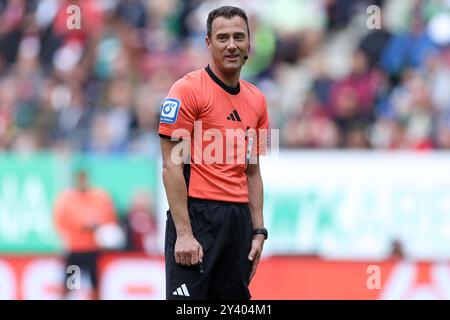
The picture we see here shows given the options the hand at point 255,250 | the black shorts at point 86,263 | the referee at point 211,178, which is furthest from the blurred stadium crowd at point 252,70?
the referee at point 211,178

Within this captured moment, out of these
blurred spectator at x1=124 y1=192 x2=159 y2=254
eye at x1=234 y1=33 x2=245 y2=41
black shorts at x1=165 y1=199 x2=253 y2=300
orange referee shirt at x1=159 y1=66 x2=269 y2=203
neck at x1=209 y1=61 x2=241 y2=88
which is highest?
eye at x1=234 y1=33 x2=245 y2=41

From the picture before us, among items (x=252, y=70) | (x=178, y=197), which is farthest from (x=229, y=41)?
(x=252, y=70)

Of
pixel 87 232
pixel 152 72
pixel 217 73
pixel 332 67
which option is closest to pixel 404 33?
pixel 332 67

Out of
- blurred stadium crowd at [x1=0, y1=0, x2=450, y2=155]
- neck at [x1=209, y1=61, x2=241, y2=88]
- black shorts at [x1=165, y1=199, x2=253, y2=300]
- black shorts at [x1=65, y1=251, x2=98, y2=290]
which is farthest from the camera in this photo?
blurred stadium crowd at [x1=0, y1=0, x2=450, y2=155]

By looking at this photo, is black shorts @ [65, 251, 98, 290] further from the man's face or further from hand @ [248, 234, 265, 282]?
the man's face

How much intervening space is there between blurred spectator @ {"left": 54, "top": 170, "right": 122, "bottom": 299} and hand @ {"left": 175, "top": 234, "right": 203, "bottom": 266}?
222 inches

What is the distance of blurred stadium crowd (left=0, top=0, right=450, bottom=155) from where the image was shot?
1357 cm

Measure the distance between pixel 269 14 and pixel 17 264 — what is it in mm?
5301

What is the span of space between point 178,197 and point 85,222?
5793 millimetres

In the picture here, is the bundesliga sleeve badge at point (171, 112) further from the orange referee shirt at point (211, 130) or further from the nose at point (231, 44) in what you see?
the nose at point (231, 44)

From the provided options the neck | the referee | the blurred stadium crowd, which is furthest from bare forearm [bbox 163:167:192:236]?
the blurred stadium crowd

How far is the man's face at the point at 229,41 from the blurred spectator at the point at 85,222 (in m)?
5.70

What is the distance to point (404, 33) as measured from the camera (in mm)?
15422

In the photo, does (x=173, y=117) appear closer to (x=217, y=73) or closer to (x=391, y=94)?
(x=217, y=73)
